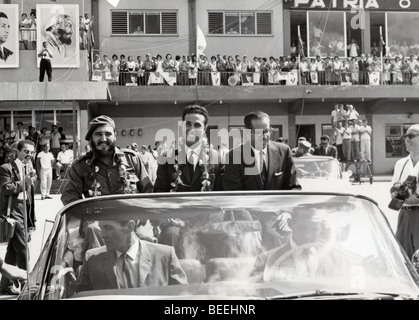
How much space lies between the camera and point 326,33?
2628 cm

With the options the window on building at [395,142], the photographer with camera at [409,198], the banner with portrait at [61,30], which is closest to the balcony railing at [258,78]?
the banner with portrait at [61,30]

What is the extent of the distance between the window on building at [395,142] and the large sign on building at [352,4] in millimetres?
5676

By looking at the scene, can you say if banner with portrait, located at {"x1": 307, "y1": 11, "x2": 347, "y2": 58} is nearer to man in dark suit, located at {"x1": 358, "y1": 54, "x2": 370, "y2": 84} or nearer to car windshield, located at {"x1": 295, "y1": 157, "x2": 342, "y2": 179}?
man in dark suit, located at {"x1": 358, "y1": 54, "x2": 370, "y2": 84}

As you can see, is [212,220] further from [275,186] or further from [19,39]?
[19,39]

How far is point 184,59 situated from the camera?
→ 949 inches

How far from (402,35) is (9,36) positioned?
13628 millimetres

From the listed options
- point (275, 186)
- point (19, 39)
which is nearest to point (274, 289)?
point (275, 186)

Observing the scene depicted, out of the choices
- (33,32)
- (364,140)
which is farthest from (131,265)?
(364,140)

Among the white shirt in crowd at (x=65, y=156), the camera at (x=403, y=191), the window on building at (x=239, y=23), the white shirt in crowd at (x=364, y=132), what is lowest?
the camera at (x=403, y=191)

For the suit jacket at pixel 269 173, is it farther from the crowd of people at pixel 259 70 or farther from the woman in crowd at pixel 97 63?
the crowd of people at pixel 259 70

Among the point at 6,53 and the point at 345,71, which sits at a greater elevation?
the point at 6,53

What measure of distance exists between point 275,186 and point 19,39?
18.3m

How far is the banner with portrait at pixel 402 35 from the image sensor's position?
74.8 ft

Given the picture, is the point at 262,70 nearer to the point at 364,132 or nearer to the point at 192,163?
the point at 364,132
